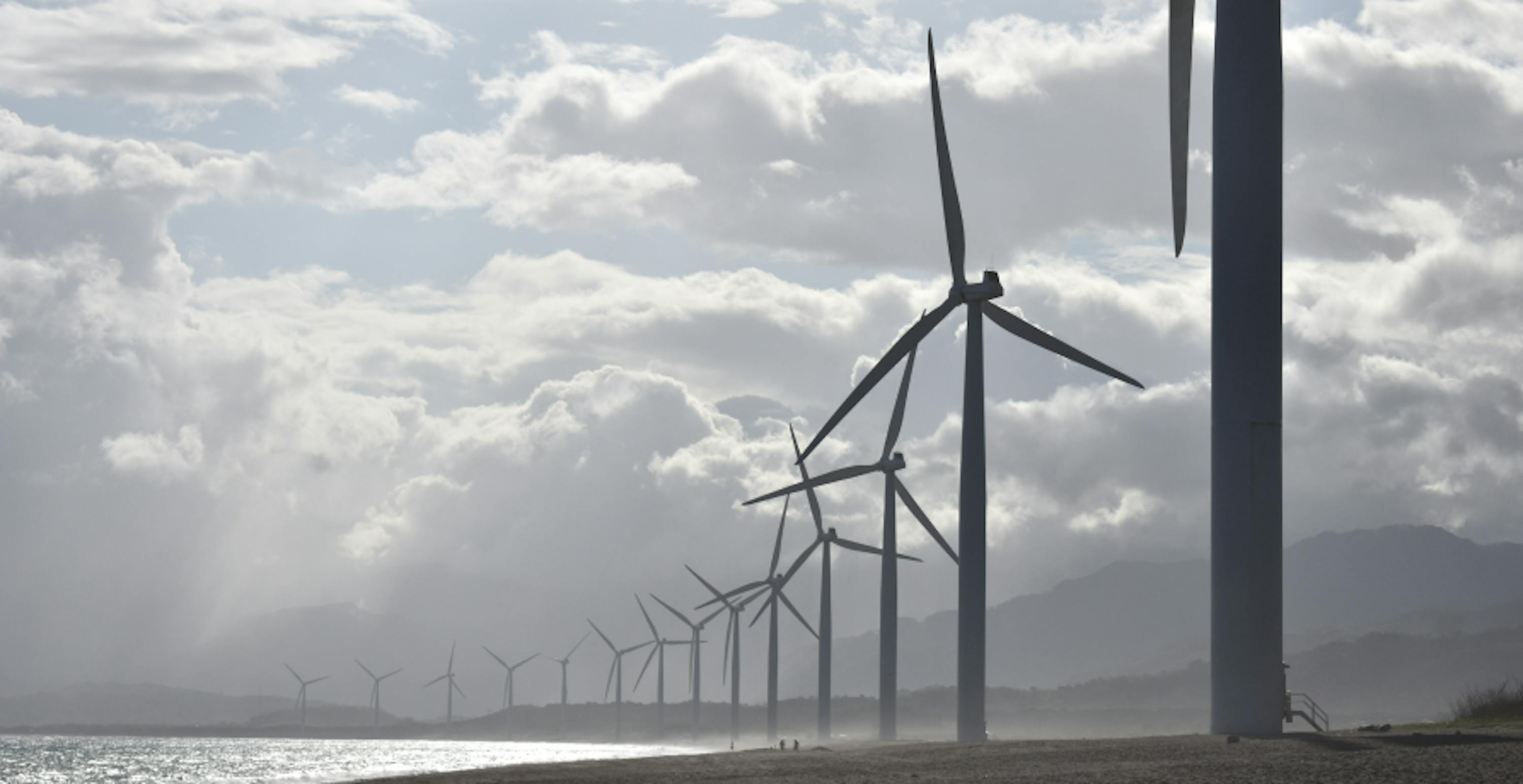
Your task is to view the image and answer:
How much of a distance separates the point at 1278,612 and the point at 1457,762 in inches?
234

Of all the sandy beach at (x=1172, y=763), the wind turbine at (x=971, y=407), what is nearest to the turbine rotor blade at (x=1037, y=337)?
the wind turbine at (x=971, y=407)

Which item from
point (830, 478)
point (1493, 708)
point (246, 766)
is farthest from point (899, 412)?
point (246, 766)

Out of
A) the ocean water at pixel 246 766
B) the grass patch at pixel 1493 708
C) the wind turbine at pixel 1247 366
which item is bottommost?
the ocean water at pixel 246 766

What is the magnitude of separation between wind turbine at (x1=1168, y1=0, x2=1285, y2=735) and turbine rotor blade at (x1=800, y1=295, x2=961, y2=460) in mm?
21926

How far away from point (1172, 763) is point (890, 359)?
34.0 meters

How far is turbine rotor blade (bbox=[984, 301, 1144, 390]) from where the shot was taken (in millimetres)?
55969

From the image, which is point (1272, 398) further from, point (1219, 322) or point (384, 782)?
point (384, 782)

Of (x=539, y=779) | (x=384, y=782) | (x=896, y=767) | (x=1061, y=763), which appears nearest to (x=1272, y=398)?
(x=1061, y=763)

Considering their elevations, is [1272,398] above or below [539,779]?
above

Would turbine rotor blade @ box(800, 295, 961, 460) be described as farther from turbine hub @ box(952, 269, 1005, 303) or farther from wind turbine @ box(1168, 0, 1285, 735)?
wind turbine @ box(1168, 0, 1285, 735)

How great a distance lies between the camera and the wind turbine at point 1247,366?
2806 cm

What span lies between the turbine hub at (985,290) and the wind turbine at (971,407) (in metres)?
0.03

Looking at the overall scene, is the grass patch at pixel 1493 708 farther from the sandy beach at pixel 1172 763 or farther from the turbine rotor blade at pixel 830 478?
the turbine rotor blade at pixel 830 478

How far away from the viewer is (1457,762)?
74.0 ft
